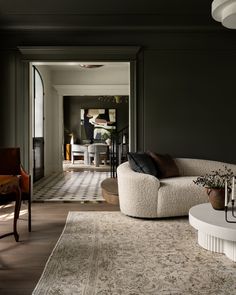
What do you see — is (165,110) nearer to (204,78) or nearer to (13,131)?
(204,78)

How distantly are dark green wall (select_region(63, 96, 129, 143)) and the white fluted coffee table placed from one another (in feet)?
32.2

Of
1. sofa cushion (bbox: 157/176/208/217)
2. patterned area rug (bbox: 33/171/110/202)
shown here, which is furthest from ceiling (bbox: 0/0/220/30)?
patterned area rug (bbox: 33/171/110/202)

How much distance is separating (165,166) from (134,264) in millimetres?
2186

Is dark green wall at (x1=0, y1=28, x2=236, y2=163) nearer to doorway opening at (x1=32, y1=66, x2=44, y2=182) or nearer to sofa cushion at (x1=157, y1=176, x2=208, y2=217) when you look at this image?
sofa cushion at (x1=157, y1=176, x2=208, y2=217)

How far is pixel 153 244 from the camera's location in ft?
10.2

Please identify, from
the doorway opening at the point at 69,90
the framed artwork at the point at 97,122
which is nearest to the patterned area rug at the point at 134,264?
the doorway opening at the point at 69,90

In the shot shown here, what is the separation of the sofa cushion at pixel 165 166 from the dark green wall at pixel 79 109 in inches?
321

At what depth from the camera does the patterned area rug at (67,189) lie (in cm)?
534

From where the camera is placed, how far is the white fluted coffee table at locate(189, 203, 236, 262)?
8.48 feet

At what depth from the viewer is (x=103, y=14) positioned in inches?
182

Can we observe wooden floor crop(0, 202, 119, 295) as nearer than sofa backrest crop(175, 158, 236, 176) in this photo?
Yes

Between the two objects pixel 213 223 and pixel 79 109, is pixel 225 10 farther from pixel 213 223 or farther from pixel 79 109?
pixel 79 109

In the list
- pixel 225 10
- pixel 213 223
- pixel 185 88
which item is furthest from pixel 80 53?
pixel 213 223

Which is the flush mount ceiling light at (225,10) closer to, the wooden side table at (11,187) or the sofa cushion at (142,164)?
the sofa cushion at (142,164)
